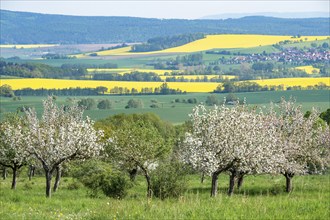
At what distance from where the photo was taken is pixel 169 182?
103 feet

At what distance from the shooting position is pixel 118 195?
3488cm

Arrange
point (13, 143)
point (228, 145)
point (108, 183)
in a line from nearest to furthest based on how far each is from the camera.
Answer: point (108, 183) → point (228, 145) → point (13, 143)

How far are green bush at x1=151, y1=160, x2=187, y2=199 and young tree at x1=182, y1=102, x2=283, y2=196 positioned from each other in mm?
2279

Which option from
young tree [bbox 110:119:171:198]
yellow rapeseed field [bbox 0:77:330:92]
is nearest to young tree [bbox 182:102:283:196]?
young tree [bbox 110:119:171:198]

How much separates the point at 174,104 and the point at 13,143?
298ft

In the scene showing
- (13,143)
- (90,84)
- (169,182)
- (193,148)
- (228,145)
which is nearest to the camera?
(169,182)

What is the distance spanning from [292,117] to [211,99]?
81.1m

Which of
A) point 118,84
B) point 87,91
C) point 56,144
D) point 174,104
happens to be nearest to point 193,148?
point 56,144

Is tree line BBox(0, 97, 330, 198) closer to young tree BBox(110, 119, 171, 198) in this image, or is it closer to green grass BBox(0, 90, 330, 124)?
young tree BBox(110, 119, 171, 198)

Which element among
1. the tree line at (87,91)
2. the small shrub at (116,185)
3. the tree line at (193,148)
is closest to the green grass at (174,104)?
the tree line at (87,91)

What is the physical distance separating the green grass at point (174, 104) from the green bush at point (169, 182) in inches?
2907

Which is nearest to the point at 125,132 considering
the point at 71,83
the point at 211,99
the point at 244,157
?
the point at 244,157

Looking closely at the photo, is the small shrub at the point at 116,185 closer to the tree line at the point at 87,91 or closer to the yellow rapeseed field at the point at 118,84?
the tree line at the point at 87,91

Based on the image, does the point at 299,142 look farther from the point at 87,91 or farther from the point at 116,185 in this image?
the point at 87,91
